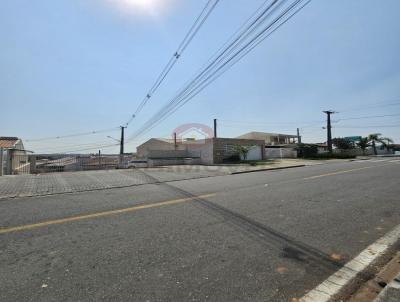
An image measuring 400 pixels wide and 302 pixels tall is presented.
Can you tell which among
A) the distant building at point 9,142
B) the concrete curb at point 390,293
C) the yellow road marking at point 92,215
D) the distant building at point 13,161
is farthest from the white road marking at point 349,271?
the distant building at point 9,142

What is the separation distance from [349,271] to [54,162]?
20.5 meters

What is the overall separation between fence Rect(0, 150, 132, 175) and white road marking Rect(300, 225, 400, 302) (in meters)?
18.1

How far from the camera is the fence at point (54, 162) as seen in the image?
53.6 feet

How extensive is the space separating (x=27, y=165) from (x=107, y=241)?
650 inches

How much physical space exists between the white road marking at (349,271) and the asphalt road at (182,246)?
91mm

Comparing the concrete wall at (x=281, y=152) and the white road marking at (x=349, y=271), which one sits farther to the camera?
the concrete wall at (x=281, y=152)

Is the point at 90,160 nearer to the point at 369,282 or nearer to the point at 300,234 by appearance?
the point at 300,234

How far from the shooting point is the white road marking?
8.67ft

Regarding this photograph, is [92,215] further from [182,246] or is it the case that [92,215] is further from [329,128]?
[329,128]

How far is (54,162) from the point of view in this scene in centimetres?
1931

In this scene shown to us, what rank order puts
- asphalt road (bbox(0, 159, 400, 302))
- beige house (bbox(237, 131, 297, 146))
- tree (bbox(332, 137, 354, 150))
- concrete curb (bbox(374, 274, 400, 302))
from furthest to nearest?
beige house (bbox(237, 131, 297, 146)) → tree (bbox(332, 137, 354, 150)) → asphalt road (bbox(0, 159, 400, 302)) → concrete curb (bbox(374, 274, 400, 302))

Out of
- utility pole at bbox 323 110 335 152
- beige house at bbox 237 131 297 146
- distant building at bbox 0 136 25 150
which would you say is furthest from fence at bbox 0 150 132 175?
beige house at bbox 237 131 297 146

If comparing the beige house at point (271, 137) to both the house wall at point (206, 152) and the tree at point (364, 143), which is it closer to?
the tree at point (364, 143)

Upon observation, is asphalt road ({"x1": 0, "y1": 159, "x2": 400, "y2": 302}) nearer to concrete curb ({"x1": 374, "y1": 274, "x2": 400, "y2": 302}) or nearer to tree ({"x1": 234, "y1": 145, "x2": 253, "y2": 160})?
concrete curb ({"x1": 374, "y1": 274, "x2": 400, "y2": 302})
